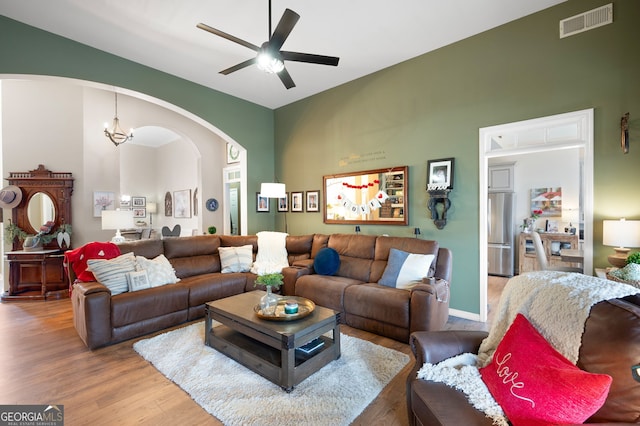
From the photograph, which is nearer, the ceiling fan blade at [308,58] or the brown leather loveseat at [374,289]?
the ceiling fan blade at [308,58]

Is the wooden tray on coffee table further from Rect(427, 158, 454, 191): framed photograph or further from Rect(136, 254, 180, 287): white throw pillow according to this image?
Rect(427, 158, 454, 191): framed photograph

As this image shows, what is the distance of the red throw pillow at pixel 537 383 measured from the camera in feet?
3.59

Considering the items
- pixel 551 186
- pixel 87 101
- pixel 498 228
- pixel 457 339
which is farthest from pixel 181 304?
pixel 551 186

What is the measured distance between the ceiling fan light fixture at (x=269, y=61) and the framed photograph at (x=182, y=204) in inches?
239

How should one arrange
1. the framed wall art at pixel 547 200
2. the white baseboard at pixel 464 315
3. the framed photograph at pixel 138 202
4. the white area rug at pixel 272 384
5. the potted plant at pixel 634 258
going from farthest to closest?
the framed photograph at pixel 138 202, the framed wall art at pixel 547 200, the white baseboard at pixel 464 315, the potted plant at pixel 634 258, the white area rug at pixel 272 384

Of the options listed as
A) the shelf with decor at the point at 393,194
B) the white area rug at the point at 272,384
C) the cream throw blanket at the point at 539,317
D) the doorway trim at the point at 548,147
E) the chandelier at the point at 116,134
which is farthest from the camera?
the chandelier at the point at 116,134

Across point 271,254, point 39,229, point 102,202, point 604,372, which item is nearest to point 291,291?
point 271,254

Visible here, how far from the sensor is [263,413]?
1888 mm

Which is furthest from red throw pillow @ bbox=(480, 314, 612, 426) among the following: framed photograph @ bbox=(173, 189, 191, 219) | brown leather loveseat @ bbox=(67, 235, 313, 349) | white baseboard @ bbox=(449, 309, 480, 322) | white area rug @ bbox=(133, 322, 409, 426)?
framed photograph @ bbox=(173, 189, 191, 219)

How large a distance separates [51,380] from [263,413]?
73.1 inches

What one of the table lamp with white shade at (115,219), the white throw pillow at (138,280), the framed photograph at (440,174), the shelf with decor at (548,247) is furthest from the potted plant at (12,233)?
the shelf with decor at (548,247)

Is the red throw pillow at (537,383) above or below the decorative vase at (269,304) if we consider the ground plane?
above

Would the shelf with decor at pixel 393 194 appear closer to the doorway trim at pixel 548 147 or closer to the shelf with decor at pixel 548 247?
the doorway trim at pixel 548 147

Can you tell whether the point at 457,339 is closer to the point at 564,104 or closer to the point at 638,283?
the point at 638,283
